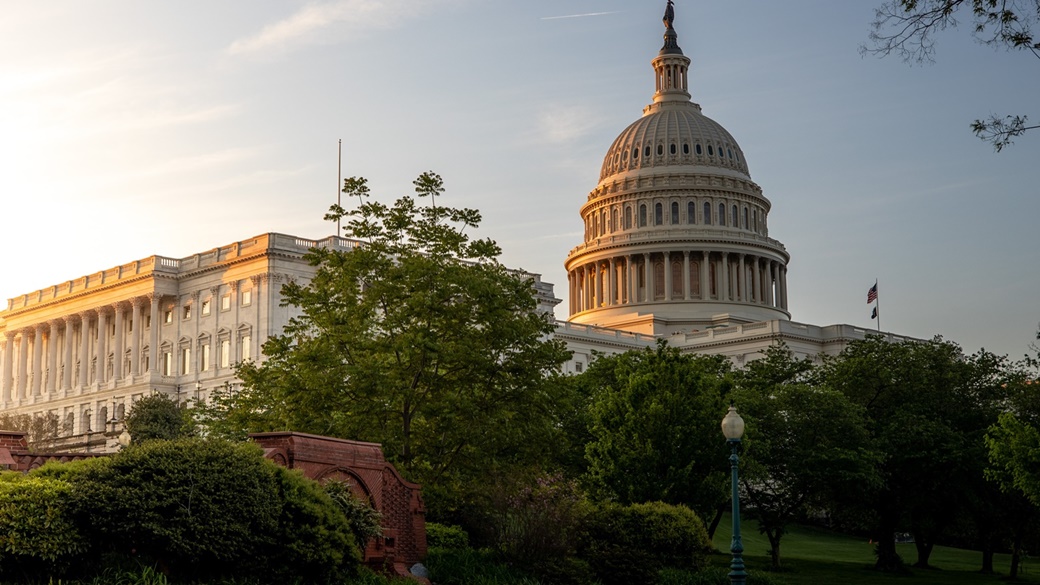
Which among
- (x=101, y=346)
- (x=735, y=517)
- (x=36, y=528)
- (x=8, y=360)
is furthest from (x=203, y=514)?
(x=8, y=360)

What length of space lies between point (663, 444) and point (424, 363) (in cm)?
1115

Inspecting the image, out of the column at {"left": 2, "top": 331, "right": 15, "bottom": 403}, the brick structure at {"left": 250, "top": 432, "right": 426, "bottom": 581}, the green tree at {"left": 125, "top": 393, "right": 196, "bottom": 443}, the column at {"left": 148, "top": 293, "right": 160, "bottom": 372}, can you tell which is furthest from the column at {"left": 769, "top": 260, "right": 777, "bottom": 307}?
the brick structure at {"left": 250, "top": 432, "right": 426, "bottom": 581}

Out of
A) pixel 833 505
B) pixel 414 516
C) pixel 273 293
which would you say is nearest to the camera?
pixel 414 516

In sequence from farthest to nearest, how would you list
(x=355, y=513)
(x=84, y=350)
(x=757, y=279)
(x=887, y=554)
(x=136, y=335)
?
(x=757, y=279), (x=84, y=350), (x=136, y=335), (x=887, y=554), (x=355, y=513)

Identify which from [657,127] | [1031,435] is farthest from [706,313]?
[1031,435]

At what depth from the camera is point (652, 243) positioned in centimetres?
16938

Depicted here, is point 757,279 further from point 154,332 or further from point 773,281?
point 154,332

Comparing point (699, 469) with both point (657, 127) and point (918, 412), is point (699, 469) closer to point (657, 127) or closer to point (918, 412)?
point (918, 412)

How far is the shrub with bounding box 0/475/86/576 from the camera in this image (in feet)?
88.1

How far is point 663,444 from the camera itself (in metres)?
51.2

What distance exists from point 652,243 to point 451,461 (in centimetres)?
12710

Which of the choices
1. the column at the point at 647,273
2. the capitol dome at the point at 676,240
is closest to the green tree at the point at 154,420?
the capitol dome at the point at 676,240

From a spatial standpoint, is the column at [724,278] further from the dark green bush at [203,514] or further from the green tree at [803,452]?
the dark green bush at [203,514]

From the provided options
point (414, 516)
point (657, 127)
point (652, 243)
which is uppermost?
point (657, 127)
